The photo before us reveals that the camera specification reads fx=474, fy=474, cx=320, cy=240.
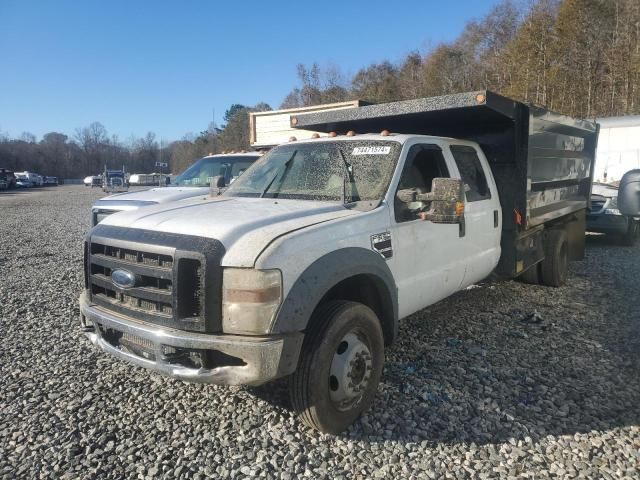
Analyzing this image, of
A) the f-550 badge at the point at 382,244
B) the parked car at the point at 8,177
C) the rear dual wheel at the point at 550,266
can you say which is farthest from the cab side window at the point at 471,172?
the parked car at the point at 8,177

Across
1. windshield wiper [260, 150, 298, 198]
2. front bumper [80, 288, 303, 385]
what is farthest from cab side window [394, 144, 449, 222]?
front bumper [80, 288, 303, 385]

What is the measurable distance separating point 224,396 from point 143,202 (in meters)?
3.90

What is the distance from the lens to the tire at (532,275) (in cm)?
646

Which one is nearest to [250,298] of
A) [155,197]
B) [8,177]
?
[155,197]

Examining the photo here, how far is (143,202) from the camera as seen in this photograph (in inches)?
261

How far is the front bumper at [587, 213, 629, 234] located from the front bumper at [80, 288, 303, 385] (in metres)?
9.66

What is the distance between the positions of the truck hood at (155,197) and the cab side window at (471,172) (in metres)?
3.97

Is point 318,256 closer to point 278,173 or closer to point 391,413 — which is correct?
point 391,413

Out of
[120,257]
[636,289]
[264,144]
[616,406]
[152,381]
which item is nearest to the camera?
[120,257]

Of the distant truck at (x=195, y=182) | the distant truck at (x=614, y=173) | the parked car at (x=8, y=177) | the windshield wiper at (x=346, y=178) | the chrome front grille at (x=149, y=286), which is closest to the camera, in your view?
the chrome front grille at (x=149, y=286)

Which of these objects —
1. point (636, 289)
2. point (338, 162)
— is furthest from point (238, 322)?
point (636, 289)

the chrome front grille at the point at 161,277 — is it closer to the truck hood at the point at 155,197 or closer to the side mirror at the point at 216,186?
the side mirror at the point at 216,186

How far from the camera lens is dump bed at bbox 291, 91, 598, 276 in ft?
15.4

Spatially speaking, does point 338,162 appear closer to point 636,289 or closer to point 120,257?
point 120,257
